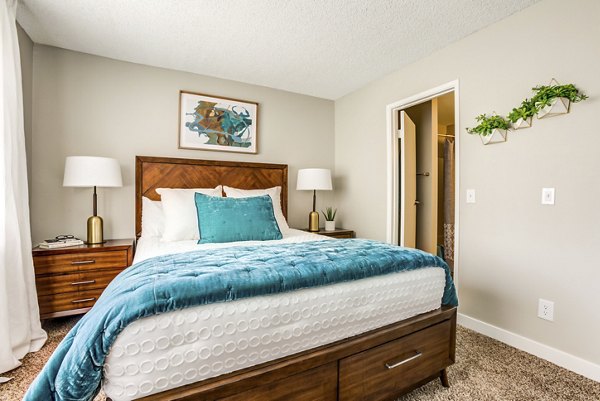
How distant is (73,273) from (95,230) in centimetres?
40

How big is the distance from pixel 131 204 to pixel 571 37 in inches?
152

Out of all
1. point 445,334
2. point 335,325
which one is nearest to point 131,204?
point 335,325

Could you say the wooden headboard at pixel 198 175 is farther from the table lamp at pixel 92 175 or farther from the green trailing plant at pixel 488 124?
the green trailing plant at pixel 488 124

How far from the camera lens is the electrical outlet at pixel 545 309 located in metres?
2.03

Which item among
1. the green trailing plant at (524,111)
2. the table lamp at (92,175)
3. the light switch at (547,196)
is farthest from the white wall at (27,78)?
the light switch at (547,196)

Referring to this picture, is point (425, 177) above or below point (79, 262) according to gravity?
above

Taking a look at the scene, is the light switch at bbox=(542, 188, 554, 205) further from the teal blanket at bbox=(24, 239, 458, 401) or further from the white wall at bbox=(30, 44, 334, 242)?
the white wall at bbox=(30, 44, 334, 242)

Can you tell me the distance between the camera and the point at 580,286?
190 centimetres

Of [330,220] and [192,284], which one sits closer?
[192,284]

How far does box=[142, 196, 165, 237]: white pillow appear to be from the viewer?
Result: 275cm

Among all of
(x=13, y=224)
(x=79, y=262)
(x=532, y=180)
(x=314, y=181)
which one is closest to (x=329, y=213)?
(x=314, y=181)

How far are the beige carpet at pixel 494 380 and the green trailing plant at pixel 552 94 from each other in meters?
1.74

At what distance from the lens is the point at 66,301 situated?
240cm

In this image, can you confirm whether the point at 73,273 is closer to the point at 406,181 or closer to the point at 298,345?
the point at 298,345
